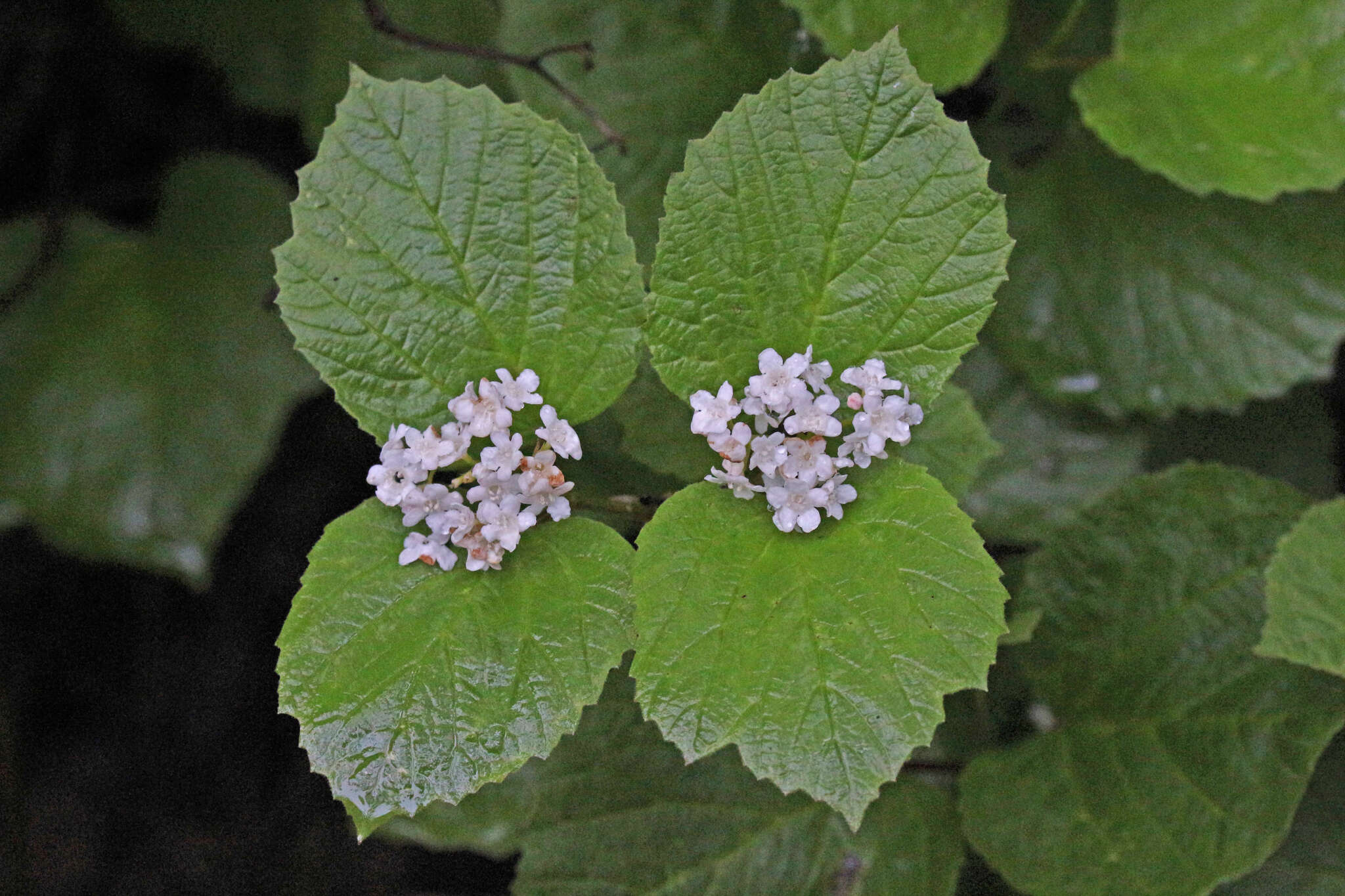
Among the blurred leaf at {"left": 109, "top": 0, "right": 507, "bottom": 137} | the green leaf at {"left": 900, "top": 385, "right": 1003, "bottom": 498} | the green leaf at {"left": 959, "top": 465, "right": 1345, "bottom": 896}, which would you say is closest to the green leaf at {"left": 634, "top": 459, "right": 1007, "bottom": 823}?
the green leaf at {"left": 900, "top": 385, "right": 1003, "bottom": 498}

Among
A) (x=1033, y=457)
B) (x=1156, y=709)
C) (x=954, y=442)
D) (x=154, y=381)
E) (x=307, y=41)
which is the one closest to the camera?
(x=954, y=442)

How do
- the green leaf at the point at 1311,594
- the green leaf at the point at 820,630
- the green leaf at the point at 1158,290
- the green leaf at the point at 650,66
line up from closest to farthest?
the green leaf at the point at 820,630
the green leaf at the point at 1311,594
the green leaf at the point at 650,66
the green leaf at the point at 1158,290

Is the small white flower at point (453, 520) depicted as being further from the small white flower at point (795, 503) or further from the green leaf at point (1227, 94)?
the green leaf at point (1227, 94)

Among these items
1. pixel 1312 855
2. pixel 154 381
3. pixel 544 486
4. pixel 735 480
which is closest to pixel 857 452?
pixel 735 480

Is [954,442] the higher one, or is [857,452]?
[857,452]

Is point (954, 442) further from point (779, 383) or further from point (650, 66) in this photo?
point (650, 66)

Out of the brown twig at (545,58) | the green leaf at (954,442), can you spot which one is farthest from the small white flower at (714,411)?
the brown twig at (545,58)
